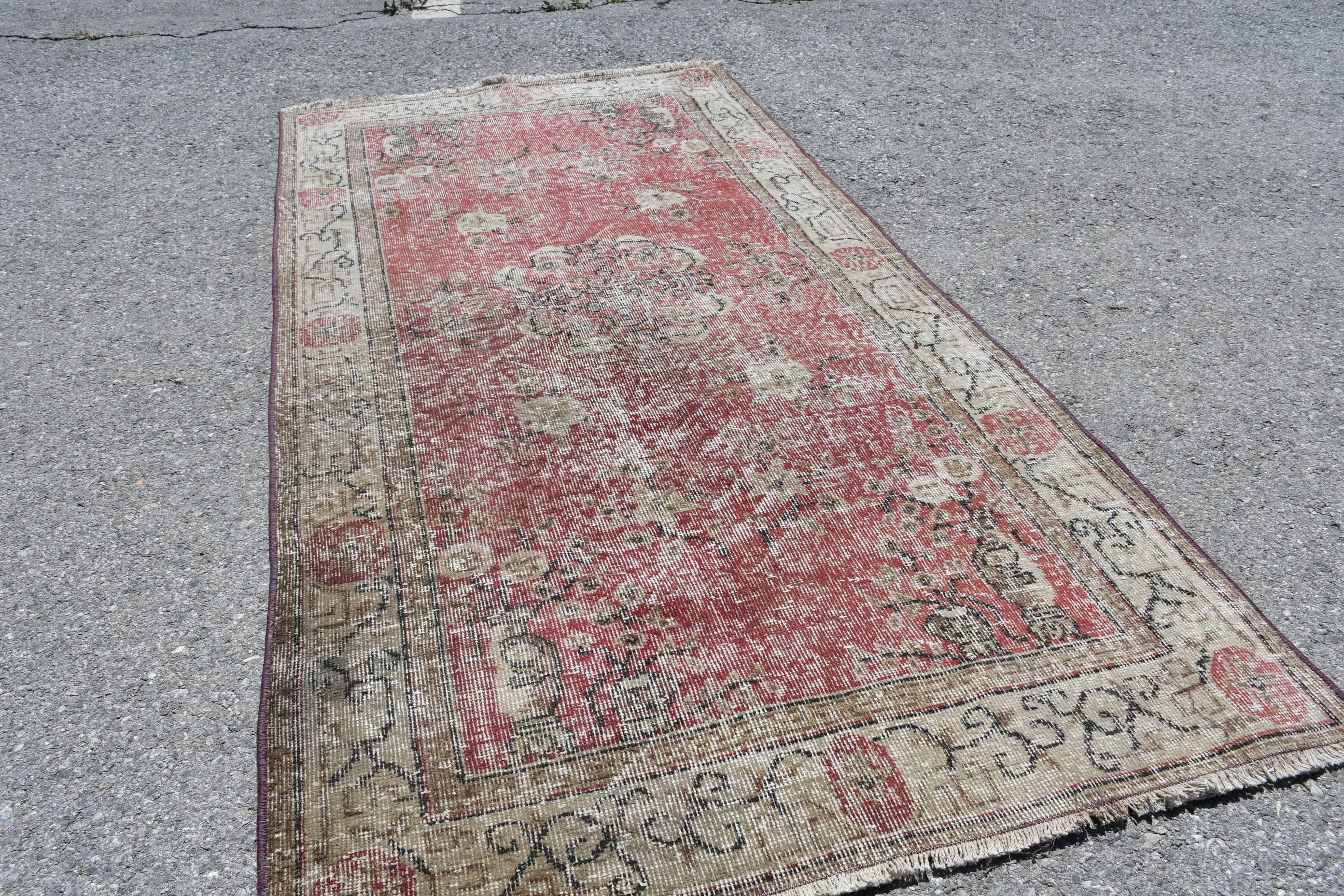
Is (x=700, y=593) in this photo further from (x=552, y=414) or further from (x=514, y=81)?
(x=514, y=81)

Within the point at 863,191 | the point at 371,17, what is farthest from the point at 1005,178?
the point at 371,17

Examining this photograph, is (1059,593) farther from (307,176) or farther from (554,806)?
(307,176)

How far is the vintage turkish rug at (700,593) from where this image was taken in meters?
1.80

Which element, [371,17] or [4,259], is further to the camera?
[371,17]

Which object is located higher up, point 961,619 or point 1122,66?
point 1122,66

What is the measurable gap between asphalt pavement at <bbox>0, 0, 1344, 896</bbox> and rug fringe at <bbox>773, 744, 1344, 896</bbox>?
3 centimetres

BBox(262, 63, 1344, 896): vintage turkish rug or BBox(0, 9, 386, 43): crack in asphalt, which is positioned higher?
BBox(0, 9, 386, 43): crack in asphalt

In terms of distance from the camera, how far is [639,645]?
211 centimetres

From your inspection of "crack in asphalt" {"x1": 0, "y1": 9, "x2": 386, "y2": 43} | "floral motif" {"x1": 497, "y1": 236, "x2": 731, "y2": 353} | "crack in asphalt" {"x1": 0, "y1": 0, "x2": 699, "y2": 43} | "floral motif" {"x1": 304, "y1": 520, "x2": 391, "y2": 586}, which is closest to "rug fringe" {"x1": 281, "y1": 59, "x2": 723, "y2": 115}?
"crack in asphalt" {"x1": 0, "y1": 0, "x2": 699, "y2": 43}

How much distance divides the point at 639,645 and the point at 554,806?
1.34ft

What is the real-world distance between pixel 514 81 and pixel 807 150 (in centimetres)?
155

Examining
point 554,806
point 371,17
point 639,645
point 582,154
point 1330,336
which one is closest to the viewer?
point 554,806

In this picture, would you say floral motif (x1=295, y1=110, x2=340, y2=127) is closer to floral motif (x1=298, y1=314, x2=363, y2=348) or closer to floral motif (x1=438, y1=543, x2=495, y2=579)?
floral motif (x1=298, y1=314, x2=363, y2=348)

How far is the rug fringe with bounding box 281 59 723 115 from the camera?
180 inches
